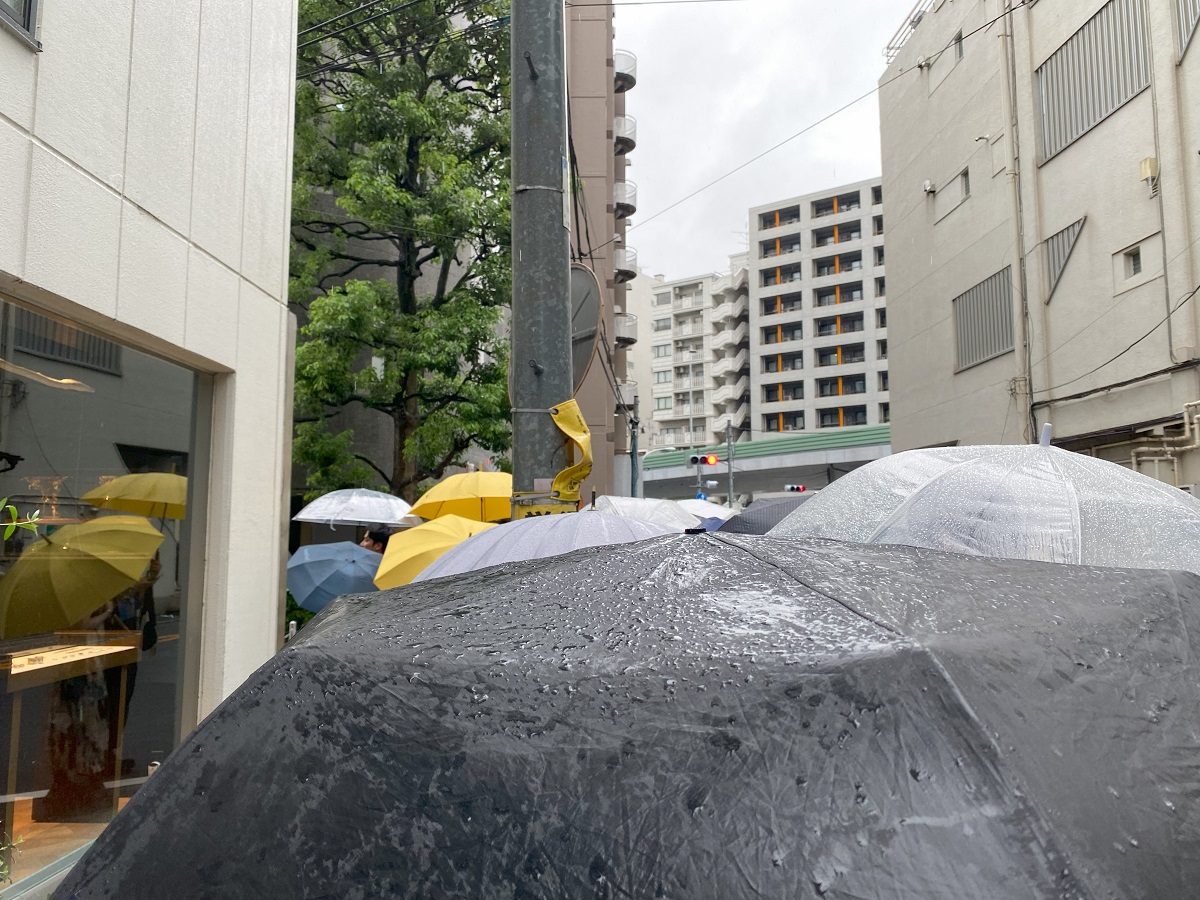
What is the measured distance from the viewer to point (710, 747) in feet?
3.85

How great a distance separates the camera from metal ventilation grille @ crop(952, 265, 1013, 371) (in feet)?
63.0

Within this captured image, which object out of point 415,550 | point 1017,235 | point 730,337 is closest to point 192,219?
point 415,550

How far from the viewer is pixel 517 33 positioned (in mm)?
5176

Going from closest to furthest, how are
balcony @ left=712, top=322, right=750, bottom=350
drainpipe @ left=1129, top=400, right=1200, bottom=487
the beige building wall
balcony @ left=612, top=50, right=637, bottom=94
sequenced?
the beige building wall, drainpipe @ left=1129, top=400, right=1200, bottom=487, balcony @ left=612, top=50, right=637, bottom=94, balcony @ left=712, top=322, right=750, bottom=350

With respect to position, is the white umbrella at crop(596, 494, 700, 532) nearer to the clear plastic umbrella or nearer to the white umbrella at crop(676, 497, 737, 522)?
the white umbrella at crop(676, 497, 737, 522)

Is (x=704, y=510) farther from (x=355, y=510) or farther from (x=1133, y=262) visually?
(x=1133, y=262)

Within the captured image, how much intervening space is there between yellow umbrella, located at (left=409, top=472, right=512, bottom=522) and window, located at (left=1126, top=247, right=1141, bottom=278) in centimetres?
1095

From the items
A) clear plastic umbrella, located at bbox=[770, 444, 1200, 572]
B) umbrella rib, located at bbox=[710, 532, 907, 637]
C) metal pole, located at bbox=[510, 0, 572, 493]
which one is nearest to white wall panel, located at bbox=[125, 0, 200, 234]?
metal pole, located at bbox=[510, 0, 572, 493]

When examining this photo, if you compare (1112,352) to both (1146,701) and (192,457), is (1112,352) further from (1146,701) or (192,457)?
(1146,701)

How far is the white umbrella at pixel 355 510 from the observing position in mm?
11664

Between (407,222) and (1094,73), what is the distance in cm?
1172

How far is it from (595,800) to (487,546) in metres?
3.36

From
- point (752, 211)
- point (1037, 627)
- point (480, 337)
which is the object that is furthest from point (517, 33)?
point (752, 211)

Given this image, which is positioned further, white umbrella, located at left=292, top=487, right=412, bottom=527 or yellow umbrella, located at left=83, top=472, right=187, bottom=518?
white umbrella, located at left=292, top=487, right=412, bottom=527
